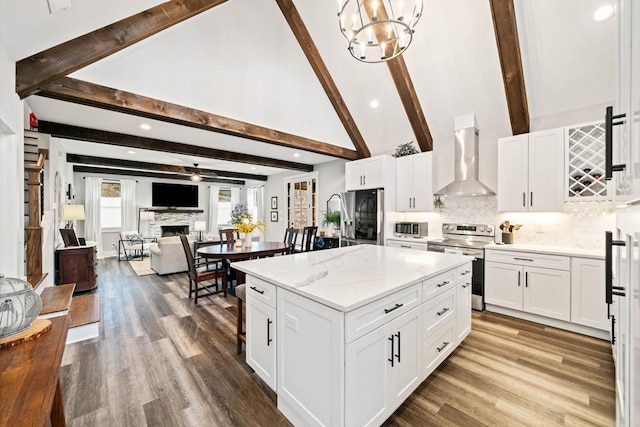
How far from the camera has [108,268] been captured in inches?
256

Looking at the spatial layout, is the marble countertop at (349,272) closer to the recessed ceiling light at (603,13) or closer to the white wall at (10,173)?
the white wall at (10,173)

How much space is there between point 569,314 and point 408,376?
8.50ft

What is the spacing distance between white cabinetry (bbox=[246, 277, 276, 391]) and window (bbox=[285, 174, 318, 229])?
5.42 metres

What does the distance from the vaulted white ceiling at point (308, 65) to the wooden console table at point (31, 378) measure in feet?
6.56

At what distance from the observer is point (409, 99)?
4180mm

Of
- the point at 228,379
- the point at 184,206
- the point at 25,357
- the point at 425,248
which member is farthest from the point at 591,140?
the point at 184,206

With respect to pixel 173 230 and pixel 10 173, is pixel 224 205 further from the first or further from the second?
pixel 10 173

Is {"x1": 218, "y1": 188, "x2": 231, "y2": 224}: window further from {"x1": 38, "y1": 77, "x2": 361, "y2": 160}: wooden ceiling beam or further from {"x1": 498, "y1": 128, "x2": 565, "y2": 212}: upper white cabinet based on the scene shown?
{"x1": 498, "y1": 128, "x2": 565, "y2": 212}: upper white cabinet

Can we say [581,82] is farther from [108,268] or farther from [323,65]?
[108,268]

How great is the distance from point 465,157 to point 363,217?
198 cm

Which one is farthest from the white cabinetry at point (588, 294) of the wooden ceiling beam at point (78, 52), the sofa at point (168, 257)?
the sofa at point (168, 257)

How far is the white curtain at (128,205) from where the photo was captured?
8445 mm

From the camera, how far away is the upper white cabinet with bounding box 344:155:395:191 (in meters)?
4.95

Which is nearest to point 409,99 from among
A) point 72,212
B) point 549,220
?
point 549,220
